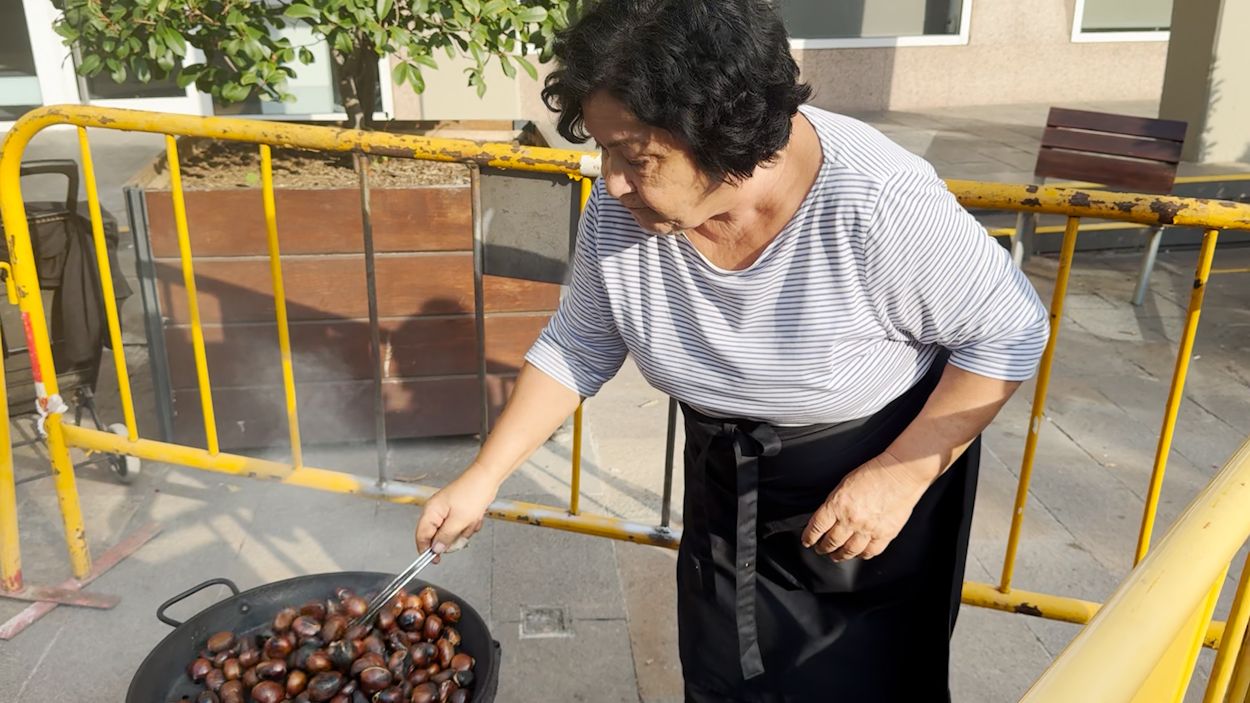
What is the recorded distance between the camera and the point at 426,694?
2027 millimetres

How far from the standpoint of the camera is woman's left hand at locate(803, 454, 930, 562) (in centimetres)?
178

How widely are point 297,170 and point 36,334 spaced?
58.8 inches

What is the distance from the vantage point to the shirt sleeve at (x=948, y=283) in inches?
63.2

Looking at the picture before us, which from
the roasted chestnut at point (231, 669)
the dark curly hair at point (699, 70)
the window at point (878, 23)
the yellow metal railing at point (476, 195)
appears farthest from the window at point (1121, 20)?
the roasted chestnut at point (231, 669)

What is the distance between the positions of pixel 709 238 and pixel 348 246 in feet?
7.90

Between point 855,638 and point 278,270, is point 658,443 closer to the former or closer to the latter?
point 278,270

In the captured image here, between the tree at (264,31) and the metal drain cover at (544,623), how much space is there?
1.87 m

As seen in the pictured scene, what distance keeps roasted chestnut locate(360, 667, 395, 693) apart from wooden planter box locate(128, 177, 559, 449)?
173cm

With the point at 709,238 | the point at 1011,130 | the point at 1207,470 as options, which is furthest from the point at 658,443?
the point at 1011,130

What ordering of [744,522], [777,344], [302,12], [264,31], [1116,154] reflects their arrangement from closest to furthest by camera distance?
[777,344] → [744,522] → [302,12] → [264,31] → [1116,154]

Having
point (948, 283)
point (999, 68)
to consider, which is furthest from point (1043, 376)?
point (999, 68)

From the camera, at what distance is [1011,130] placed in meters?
10.5

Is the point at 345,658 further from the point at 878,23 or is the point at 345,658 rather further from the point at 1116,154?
the point at 878,23

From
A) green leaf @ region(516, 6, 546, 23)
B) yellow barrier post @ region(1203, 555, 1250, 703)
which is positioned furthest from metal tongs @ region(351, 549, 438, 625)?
green leaf @ region(516, 6, 546, 23)
